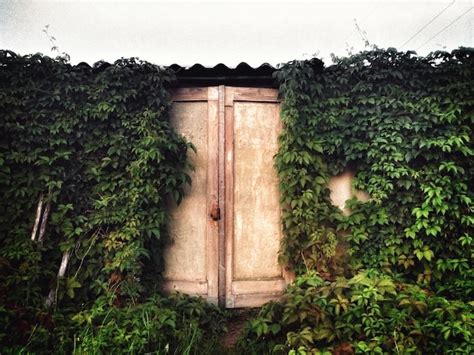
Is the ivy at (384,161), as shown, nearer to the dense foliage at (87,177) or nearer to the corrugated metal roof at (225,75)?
the corrugated metal roof at (225,75)

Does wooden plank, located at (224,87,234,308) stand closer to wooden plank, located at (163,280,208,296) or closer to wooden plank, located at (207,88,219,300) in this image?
wooden plank, located at (207,88,219,300)

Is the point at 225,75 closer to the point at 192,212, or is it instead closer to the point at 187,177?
the point at 187,177

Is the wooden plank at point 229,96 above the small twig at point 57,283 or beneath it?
above

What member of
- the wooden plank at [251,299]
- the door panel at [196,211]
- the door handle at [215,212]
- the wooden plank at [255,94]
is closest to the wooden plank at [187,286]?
the door panel at [196,211]

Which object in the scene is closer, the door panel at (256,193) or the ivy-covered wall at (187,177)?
the ivy-covered wall at (187,177)

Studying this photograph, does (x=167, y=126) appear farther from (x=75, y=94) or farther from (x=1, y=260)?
(x=1, y=260)

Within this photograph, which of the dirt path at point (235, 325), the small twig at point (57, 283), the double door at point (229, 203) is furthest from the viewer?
the double door at point (229, 203)

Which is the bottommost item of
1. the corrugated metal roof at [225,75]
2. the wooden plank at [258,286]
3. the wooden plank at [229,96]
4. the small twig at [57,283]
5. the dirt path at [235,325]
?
the dirt path at [235,325]

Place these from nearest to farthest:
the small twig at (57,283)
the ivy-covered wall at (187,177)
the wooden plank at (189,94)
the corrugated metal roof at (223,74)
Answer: the small twig at (57,283) → the ivy-covered wall at (187,177) → the corrugated metal roof at (223,74) → the wooden plank at (189,94)

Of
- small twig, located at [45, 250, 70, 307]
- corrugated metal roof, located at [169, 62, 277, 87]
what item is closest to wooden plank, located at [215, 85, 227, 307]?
corrugated metal roof, located at [169, 62, 277, 87]

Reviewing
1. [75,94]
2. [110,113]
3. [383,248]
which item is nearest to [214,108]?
[110,113]

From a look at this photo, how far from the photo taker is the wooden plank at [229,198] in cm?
435

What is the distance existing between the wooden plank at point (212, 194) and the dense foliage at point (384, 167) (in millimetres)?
886

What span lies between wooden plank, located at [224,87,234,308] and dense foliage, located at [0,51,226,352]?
0.48 m
